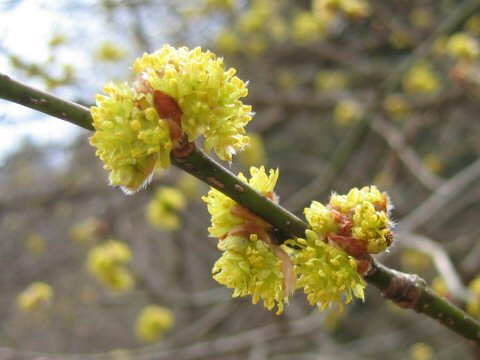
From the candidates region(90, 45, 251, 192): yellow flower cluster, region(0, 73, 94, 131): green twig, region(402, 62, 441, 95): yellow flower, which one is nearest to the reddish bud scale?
region(90, 45, 251, 192): yellow flower cluster

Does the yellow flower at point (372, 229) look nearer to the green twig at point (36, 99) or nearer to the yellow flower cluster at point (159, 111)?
the yellow flower cluster at point (159, 111)

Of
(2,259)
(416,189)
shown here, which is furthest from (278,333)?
(2,259)

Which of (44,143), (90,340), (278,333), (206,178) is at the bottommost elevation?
(90,340)

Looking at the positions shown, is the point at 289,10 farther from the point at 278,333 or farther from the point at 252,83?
the point at 278,333

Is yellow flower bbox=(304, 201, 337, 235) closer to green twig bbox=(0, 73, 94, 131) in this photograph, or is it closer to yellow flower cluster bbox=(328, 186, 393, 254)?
yellow flower cluster bbox=(328, 186, 393, 254)

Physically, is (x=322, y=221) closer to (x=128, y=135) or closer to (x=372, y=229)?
(x=372, y=229)

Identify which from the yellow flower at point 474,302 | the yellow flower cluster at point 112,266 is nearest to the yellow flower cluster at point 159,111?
the yellow flower at point 474,302

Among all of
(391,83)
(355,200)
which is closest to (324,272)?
(355,200)
